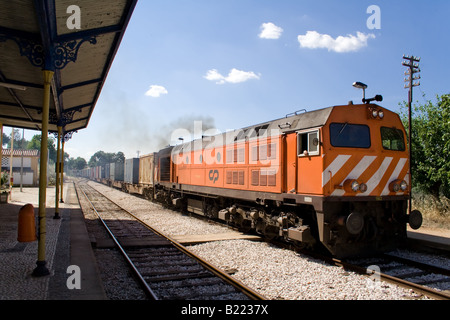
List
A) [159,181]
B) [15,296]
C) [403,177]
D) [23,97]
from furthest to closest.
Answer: [159,181], [23,97], [403,177], [15,296]

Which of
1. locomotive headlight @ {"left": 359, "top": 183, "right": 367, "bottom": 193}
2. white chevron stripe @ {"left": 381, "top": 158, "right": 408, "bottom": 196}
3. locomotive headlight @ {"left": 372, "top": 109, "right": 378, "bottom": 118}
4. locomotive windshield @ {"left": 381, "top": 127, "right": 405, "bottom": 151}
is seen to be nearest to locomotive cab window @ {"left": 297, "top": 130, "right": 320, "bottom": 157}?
locomotive headlight @ {"left": 359, "top": 183, "right": 367, "bottom": 193}

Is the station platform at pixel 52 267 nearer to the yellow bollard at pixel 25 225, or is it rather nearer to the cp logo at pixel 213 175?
the yellow bollard at pixel 25 225

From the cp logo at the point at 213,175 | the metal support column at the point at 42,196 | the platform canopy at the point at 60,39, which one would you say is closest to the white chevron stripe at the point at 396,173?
the cp logo at the point at 213,175

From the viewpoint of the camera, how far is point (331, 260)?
7531mm

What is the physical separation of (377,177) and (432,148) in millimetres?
9596

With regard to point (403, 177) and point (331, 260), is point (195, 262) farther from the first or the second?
point (403, 177)

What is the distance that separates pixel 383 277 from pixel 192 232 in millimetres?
6485

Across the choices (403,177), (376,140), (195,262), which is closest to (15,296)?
(195,262)

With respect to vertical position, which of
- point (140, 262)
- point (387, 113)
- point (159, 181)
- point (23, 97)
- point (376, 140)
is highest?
point (23, 97)

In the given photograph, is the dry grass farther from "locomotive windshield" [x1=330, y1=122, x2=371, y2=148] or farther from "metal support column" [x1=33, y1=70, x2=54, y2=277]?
"metal support column" [x1=33, y1=70, x2=54, y2=277]

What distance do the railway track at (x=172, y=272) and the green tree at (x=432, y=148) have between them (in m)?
12.1

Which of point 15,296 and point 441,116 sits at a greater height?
point 441,116

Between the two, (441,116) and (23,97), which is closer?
(23,97)

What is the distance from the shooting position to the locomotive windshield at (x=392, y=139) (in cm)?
821
